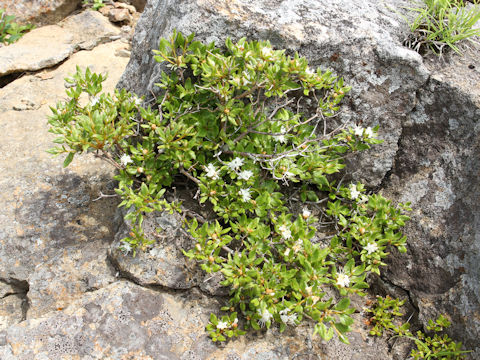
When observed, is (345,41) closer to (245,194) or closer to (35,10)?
(245,194)

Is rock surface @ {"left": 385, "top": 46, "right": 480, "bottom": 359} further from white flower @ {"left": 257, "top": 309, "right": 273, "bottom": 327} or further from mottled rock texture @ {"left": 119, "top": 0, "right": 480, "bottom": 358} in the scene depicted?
white flower @ {"left": 257, "top": 309, "right": 273, "bottom": 327}

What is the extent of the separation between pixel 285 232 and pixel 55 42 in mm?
4621

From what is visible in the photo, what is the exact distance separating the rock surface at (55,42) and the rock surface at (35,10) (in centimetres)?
13

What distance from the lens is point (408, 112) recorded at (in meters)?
3.08

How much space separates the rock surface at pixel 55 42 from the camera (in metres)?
5.15

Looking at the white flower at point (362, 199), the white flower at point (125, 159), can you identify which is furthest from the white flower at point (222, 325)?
the white flower at point (362, 199)

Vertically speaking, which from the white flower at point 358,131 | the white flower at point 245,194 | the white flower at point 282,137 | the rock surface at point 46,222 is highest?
the white flower at point 358,131

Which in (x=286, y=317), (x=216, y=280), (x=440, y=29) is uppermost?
(x=440, y=29)

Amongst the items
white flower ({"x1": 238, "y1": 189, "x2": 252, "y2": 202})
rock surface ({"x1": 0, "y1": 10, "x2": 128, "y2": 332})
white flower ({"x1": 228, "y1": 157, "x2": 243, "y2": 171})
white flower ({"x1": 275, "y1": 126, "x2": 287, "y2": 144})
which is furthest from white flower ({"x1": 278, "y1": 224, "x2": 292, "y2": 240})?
rock surface ({"x1": 0, "y1": 10, "x2": 128, "y2": 332})

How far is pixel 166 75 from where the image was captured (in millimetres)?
2889

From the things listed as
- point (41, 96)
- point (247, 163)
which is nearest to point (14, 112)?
point (41, 96)

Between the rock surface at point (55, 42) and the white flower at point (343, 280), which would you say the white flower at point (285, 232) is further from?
the rock surface at point (55, 42)

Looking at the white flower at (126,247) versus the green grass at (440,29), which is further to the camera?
the green grass at (440,29)

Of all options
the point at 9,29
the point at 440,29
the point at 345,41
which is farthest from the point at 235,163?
the point at 9,29
